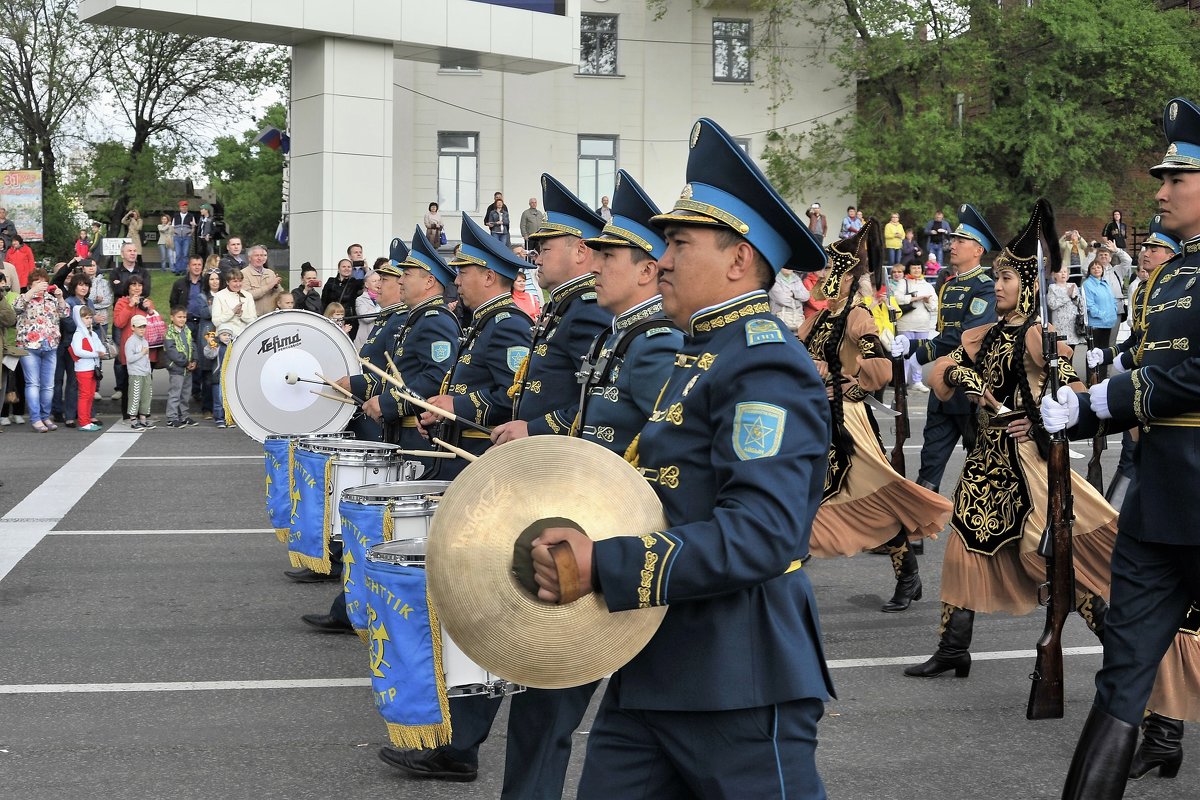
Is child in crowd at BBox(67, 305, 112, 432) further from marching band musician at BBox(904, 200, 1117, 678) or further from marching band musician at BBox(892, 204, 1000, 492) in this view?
marching band musician at BBox(904, 200, 1117, 678)

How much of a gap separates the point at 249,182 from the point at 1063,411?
168ft

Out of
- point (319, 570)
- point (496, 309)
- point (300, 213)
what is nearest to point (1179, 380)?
point (496, 309)

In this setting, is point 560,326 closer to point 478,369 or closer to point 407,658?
point 478,369

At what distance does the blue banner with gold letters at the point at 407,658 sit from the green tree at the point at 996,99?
3316 cm

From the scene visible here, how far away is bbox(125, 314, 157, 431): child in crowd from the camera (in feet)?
55.7

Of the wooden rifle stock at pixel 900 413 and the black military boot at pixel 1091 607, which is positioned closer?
the black military boot at pixel 1091 607

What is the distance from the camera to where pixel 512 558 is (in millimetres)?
2748

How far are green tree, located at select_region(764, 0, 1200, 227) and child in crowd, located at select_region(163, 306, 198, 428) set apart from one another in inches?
902

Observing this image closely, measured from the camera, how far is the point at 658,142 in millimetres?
37281

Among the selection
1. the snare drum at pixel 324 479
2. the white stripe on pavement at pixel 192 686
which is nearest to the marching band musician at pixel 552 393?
the snare drum at pixel 324 479

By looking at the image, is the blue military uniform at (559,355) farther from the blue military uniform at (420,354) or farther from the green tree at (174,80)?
the green tree at (174,80)

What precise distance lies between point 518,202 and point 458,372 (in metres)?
29.6

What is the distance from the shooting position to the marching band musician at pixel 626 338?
4.46 meters

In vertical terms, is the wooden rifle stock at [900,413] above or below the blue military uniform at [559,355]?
below
